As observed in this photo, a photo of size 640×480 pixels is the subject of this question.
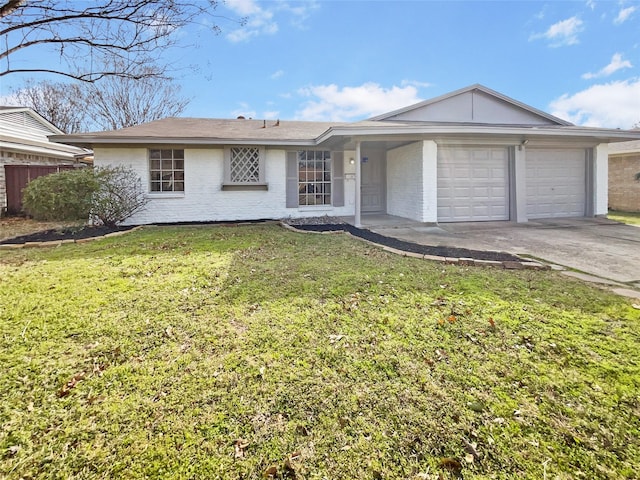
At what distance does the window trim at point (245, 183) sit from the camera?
10141 millimetres

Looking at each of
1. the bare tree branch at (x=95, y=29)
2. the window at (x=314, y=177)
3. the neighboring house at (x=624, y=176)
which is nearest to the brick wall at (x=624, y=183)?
the neighboring house at (x=624, y=176)

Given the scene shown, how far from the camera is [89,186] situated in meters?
8.08

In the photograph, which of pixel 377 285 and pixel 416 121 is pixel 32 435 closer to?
pixel 377 285

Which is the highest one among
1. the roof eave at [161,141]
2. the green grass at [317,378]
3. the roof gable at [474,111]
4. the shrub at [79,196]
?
the roof gable at [474,111]

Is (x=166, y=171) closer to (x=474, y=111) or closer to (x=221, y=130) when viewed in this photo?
(x=221, y=130)

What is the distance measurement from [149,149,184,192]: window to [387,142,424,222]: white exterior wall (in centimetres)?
660

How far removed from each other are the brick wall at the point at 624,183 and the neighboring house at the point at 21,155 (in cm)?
2180

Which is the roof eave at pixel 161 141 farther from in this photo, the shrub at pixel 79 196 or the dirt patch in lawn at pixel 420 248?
the dirt patch in lawn at pixel 420 248

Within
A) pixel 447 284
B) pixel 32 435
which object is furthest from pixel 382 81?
pixel 32 435

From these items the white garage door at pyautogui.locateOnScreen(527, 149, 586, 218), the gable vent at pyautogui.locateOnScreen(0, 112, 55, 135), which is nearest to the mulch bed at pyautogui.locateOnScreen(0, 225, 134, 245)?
the gable vent at pyautogui.locateOnScreen(0, 112, 55, 135)

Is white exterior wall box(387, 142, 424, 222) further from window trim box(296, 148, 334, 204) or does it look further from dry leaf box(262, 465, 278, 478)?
dry leaf box(262, 465, 278, 478)

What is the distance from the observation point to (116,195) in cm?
892

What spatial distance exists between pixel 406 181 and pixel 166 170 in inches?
281

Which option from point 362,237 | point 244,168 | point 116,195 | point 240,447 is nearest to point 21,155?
point 116,195
